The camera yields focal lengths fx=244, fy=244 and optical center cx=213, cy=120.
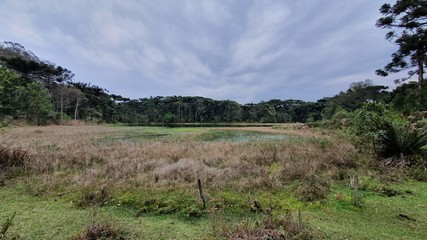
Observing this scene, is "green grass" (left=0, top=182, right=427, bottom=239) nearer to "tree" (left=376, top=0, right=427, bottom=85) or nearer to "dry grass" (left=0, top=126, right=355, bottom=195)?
"dry grass" (left=0, top=126, right=355, bottom=195)

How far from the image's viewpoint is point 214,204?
465 cm

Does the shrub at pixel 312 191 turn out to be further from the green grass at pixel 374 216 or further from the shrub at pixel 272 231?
the shrub at pixel 272 231

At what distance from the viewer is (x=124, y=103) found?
8138 centimetres

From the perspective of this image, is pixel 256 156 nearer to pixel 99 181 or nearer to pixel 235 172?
pixel 235 172

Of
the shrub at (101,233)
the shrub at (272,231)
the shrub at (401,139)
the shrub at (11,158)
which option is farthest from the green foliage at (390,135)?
the shrub at (11,158)

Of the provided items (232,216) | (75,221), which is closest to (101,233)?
(75,221)

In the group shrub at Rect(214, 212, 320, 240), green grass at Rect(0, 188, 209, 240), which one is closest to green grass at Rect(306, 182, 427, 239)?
shrub at Rect(214, 212, 320, 240)

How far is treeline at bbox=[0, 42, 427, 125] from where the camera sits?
865 inches

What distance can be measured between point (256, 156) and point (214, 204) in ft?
14.8

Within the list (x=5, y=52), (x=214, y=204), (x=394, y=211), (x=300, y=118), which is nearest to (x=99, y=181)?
(x=214, y=204)

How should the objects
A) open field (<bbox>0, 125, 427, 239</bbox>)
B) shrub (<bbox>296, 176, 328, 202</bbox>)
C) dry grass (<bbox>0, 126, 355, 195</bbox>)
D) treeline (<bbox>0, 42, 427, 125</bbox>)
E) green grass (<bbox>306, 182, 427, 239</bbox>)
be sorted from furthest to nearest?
treeline (<bbox>0, 42, 427, 125</bbox>) < dry grass (<bbox>0, 126, 355, 195</bbox>) < shrub (<bbox>296, 176, 328, 202</bbox>) < open field (<bbox>0, 125, 427, 239</bbox>) < green grass (<bbox>306, 182, 427, 239</bbox>)

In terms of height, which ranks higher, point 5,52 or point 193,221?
point 5,52

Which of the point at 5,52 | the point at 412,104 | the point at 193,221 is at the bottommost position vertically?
the point at 193,221

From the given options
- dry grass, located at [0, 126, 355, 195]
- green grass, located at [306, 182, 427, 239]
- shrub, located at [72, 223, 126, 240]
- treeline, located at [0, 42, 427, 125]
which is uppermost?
treeline, located at [0, 42, 427, 125]
